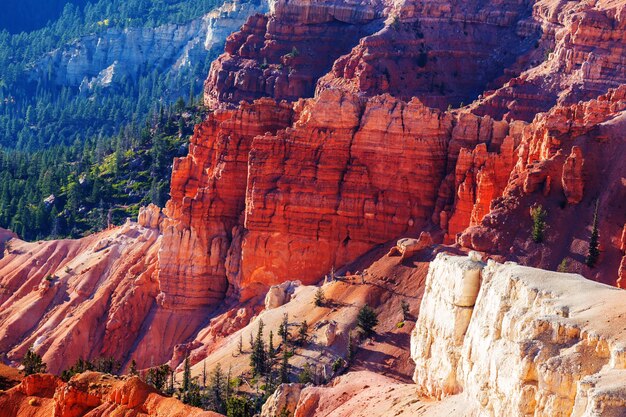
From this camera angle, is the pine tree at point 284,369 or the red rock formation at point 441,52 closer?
the pine tree at point 284,369

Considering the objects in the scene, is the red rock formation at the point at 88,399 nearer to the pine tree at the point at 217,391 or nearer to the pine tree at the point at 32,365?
the pine tree at the point at 217,391

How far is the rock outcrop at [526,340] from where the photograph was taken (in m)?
32.0

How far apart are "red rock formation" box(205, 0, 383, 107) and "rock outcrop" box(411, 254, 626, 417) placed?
339ft

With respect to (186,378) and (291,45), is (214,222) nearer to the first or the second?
(186,378)

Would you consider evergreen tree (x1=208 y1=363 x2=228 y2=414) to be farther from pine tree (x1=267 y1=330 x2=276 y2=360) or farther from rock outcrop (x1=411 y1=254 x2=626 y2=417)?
rock outcrop (x1=411 y1=254 x2=626 y2=417)

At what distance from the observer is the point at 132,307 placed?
91.3 meters

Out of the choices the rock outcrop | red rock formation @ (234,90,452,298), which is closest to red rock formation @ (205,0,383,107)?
red rock formation @ (234,90,452,298)

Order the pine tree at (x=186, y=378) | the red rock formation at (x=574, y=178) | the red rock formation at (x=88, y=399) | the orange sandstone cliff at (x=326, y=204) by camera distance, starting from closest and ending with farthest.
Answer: the red rock formation at (x=88, y=399), the pine tree at (x=186, y=378), the red rock formation at (x=574, y=178), the orange sandstone cliff at (x=326, y=204)

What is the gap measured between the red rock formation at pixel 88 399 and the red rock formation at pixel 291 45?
82.4m

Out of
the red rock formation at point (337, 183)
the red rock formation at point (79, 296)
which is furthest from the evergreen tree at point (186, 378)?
the red rock formation at point (79, 296)

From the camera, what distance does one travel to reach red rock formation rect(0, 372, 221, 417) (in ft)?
195

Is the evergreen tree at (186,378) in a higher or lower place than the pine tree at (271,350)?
lower

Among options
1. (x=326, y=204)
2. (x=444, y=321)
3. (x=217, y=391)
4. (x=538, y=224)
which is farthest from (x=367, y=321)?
(x=444, y=321)

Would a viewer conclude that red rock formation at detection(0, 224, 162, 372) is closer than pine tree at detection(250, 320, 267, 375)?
No
